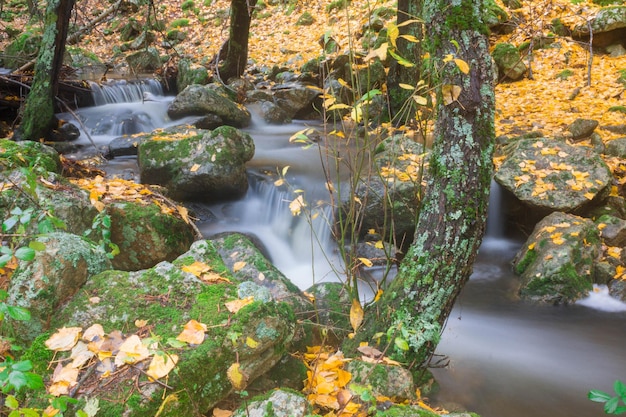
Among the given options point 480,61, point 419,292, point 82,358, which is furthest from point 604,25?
point 82,358

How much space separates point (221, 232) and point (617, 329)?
454 centimetres

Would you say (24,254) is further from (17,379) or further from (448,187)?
(448,187)

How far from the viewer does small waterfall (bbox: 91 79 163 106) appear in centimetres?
1053

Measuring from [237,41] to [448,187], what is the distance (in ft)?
30.0

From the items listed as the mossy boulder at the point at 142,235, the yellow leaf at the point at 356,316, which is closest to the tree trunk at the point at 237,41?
the mossy boulder at the point at 142,235

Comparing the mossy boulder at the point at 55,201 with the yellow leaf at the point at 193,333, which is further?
the mossy boulder at the point at 55,201

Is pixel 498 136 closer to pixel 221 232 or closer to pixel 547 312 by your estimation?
pixel 547 312

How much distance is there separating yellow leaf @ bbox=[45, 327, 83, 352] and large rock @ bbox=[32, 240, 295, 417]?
0.04 meters

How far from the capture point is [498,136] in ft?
24.3

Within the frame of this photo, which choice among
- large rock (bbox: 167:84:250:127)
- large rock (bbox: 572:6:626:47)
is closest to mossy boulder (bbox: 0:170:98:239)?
large rock (bbox: 167:84:250:127)

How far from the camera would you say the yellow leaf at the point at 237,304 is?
7.80ft

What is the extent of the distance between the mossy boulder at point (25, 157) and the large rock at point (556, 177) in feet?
17.2

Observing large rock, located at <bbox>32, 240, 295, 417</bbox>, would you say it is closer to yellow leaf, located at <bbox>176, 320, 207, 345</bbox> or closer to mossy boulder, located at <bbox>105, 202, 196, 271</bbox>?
yellow leaf, located at <bbox>176, 320, 207, 345</bbox>

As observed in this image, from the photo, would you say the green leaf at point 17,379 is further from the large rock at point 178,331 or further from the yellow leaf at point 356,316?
the yellow leaf at point 356,316
